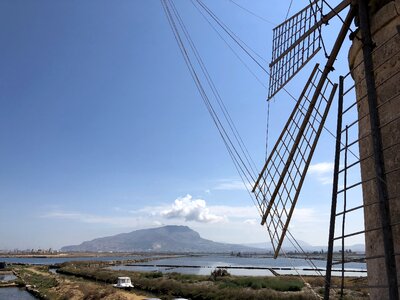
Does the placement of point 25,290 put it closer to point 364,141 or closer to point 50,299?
point 50,299

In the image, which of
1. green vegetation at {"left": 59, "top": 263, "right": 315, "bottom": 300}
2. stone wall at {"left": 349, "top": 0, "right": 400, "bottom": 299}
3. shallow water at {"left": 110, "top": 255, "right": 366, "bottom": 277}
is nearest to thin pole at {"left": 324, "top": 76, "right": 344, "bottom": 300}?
stone wall at {"left": 349, "top": 0, "right": 400, "bottom": 299}

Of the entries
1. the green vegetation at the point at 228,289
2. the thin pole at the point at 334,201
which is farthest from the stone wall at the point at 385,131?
the green vegetation at the point at 228,289

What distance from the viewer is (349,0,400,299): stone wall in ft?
10.7

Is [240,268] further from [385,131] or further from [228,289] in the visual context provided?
[385,131]

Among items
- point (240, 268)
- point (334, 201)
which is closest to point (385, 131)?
point (334, 201)

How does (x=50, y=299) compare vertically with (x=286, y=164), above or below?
below

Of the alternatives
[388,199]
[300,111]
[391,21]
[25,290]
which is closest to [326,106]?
[300,111]

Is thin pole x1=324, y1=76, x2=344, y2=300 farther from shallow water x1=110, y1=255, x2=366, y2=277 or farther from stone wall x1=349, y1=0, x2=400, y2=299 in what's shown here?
shallow water x1=110, y1=255, x2=366, y2=277

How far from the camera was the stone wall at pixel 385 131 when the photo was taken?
327 centimetres

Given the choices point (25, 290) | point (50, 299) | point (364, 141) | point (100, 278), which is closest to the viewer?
point (364, 141)

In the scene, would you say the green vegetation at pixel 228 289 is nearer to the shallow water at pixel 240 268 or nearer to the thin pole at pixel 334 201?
the shallow water at pixel 240 268

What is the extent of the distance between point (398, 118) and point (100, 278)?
1439 inches

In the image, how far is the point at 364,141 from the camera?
3836 mm

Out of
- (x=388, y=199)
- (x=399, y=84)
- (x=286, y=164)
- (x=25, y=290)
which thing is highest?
(x=399, y=84)
